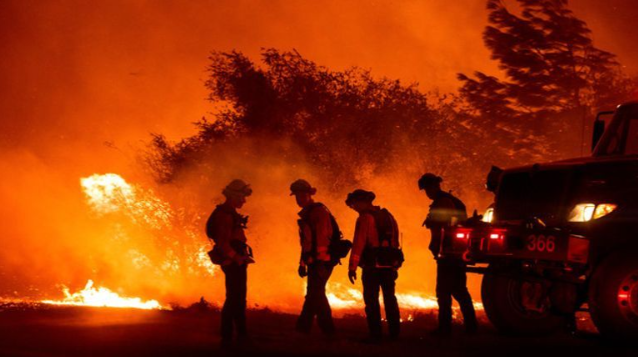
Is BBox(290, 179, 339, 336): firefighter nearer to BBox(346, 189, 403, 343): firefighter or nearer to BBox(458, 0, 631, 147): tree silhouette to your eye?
BBox(346, 189, 403, 343): firefighter

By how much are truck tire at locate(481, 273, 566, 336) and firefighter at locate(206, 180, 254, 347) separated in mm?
2845

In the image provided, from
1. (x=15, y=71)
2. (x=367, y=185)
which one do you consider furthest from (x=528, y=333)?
(x=15, y=71)

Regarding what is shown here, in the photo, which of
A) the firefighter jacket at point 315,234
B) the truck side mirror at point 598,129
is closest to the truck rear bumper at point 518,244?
the firefighter jacket at point 315,234

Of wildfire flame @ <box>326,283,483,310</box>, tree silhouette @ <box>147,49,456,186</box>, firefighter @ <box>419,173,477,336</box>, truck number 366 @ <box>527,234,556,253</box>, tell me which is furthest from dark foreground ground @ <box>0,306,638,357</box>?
tree silhouette @ <box>147,49,456,186</box>

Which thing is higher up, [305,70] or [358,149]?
[305,70]

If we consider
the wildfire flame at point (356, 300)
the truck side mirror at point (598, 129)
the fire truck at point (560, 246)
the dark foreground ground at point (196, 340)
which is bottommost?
the dark foreground ground at point (196, 340)

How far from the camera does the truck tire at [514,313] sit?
10.2 meters

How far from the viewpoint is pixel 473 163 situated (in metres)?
34.1

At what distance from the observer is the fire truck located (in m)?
8.80

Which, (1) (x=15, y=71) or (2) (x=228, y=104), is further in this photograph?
(1) (x=15, y=71)

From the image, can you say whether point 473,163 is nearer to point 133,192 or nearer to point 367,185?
point 367,185

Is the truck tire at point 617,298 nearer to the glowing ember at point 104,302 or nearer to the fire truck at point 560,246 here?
the fire truck at point 560,246

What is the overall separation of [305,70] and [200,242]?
7368mm

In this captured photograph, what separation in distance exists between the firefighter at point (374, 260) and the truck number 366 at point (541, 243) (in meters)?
1.65
